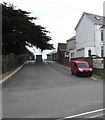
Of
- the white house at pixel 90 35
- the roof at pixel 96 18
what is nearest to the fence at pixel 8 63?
the white house at pixel 90 35

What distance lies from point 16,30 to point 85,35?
63.9 ft

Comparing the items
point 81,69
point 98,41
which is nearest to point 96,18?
point 98,41

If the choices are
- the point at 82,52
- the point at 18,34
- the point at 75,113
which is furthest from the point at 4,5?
the point at 75,113

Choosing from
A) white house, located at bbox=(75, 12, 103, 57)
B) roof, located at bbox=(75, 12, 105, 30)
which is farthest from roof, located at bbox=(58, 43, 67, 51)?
roof, located at bbox=(75, 12, 105, 30)

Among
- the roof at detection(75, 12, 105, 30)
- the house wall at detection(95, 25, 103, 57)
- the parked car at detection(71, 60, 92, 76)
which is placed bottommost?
the parked car at detection(71, 60, 92, 76)

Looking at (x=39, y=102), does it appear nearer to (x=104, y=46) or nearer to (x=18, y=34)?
(x=18, y=34)

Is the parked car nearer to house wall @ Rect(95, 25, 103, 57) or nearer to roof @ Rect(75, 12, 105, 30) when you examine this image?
house wall @ Rect(95, 25, 103, 57)

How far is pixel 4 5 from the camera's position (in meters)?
56.2

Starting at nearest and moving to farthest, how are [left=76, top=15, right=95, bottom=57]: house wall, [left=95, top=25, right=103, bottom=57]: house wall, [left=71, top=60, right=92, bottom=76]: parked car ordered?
1. [left=71, top=60, right=92, bottom=76]: parked car
2. [left=95, top=25, right=103, bottom=57]: house wall
3. [left=76, top=15, right=95, bottom=57]: house wall

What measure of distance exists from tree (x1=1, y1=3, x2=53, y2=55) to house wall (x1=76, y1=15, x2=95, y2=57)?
428 inches

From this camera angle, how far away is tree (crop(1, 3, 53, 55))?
52.1 metres

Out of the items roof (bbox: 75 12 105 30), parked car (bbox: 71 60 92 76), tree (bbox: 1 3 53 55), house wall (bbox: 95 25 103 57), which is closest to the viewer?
parked car (bbox: 71 60 92 76)

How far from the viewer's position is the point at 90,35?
6475 cm

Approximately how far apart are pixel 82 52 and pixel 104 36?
214 inches
